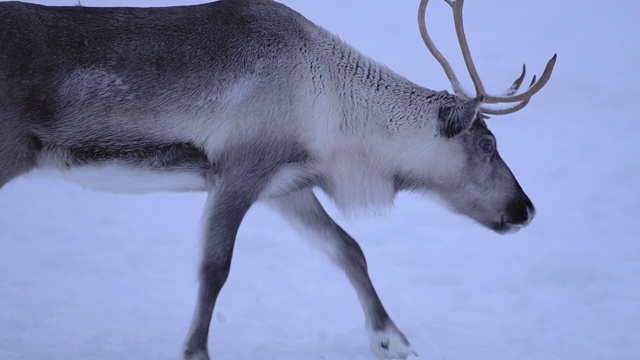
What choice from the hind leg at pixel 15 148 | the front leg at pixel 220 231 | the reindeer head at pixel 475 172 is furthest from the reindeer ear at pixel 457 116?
the hind leg at pixel 15 148

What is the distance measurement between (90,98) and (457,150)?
5.73 feet

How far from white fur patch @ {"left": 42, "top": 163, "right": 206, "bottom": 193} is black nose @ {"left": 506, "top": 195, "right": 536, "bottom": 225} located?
1518 millimetres

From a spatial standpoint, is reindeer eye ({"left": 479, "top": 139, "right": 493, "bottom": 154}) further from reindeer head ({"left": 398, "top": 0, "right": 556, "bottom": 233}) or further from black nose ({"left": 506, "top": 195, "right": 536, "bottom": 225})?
black nose ({"left": 506, "top": 195, "right": 536, "bottom": 225})

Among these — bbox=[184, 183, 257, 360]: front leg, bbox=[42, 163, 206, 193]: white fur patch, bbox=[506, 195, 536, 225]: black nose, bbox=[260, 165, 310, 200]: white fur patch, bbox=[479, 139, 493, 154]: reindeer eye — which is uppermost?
bbox=[479, 139, 493, 154]: reindeer eye

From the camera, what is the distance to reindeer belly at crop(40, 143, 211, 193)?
410 centimetres

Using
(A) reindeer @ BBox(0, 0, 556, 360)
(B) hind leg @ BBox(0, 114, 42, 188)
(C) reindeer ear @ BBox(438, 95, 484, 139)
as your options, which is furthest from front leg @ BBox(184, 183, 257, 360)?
(C) reindeer ear @ BBox(438, 95, 484, 139)

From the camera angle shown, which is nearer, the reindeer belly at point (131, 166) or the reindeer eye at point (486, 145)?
the reindeer belly at point (131, 166)

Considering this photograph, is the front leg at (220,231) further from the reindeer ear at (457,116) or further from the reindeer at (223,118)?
the reindeer ear at (457,116)

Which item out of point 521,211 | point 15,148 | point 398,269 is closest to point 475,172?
point 521,211

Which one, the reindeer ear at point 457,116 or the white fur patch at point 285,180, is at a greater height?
the reindeer ear at point 457,116

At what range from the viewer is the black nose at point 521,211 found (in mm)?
4641

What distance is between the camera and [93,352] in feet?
14.0

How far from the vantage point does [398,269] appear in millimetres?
6051

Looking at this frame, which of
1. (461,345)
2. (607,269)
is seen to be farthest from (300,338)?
(607,269)
